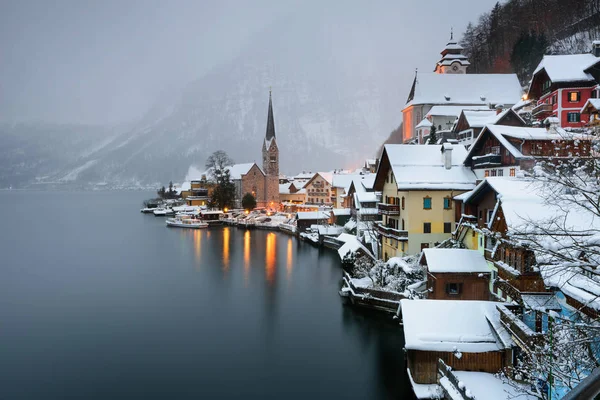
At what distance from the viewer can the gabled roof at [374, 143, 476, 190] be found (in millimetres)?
26797

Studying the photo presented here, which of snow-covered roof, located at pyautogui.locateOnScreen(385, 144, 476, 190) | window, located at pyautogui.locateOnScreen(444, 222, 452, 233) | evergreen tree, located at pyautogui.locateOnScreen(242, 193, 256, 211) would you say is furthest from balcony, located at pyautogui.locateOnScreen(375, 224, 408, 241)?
evergreen tree, located at pyautogui.locateOnScreen(242, 193, 256, 211)

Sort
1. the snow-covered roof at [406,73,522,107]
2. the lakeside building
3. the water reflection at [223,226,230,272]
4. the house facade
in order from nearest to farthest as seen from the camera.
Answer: the water reflection at [223,226,230,272] → the lakeside building → the snow-covered roof at [406,73,522,107] → the house facade

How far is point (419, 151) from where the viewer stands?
29594 mm

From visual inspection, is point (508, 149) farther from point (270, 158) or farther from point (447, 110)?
point (270, 158)

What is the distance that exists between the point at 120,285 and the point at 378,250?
19.9 m

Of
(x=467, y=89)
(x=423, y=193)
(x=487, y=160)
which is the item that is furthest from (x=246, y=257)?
(x=467, y=89)

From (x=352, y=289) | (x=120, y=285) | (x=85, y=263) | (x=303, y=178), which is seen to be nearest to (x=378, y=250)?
(x=352, y=289)

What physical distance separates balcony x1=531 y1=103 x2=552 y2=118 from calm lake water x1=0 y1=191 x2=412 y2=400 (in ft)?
71.2

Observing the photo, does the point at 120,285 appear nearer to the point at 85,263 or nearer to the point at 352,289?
the point at 85,263

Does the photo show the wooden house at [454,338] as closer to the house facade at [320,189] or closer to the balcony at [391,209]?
the balcony at [391,209]

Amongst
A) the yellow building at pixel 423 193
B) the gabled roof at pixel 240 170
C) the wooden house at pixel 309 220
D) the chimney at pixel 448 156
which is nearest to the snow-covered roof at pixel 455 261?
the yellow building at pixel 423 193

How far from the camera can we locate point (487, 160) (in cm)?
2595

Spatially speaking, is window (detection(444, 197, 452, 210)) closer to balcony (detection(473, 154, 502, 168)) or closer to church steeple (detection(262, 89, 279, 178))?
balcony (detection(473, 154, 502, 168))

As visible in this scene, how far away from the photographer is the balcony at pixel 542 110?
37.2 metres
